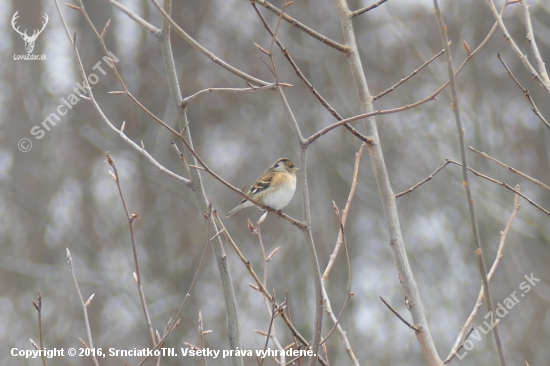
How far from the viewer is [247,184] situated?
1259cm

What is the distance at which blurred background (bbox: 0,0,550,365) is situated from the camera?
12.4 meters

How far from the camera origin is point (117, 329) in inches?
483

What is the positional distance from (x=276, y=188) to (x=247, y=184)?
722 centimetres

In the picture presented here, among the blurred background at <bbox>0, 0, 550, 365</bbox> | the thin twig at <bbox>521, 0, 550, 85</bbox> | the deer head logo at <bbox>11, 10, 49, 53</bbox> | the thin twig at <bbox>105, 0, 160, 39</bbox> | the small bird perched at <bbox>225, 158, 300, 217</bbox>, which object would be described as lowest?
the thin twig at <bbox>521, 0, 550, 85</bbox>

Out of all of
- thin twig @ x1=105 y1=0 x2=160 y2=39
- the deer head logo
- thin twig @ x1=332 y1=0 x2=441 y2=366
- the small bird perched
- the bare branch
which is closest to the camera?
the bare branch

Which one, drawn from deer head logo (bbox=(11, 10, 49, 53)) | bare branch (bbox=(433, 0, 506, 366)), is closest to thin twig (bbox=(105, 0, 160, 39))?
bare branch (bbox=(433, 0, 506, 366))

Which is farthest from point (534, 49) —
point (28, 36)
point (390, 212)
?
point (28, 36)

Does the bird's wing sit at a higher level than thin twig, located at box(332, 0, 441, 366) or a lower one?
higher

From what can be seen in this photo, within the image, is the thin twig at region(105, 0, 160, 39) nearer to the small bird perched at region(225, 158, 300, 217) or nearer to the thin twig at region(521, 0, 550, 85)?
the thin twig at region(521, 0, 550, 85)

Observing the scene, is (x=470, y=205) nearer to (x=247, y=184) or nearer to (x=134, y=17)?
(x=134, y=17)

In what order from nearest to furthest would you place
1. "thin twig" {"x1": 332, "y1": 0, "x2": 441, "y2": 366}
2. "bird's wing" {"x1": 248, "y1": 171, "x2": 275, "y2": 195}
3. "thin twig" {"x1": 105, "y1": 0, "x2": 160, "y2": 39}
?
"thin twig" {"x1": 332, "y1": 0, "x2": 441, "y2": 366} < "thin twig" {"x1": 105, "y1": 0, "x2": 160, "y2": 39} < "bird's wing" {"x1": 248, "y1": 171, "x2": 275, "y2": 195}

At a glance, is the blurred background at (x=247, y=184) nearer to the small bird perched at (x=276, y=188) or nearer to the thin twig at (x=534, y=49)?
the small bird perched at (x=276, y=188)

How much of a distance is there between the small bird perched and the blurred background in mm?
6396

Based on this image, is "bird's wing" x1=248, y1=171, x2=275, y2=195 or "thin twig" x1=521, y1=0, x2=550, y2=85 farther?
"bird's wing" x1=248, y1=171, x2=275, y2=195
